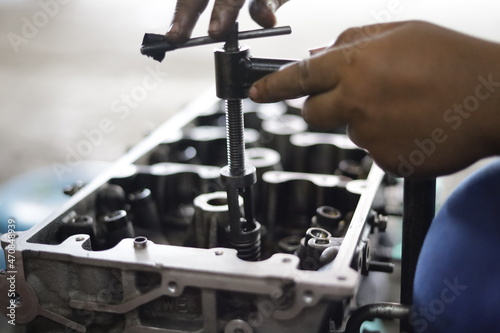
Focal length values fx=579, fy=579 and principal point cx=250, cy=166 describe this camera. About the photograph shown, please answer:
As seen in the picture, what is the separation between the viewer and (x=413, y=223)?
1008 millimetres

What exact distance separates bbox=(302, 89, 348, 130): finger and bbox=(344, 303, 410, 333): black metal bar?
0.32 meters

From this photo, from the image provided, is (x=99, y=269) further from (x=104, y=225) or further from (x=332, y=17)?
(x=332, y=17)

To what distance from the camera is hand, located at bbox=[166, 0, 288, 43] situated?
941mm

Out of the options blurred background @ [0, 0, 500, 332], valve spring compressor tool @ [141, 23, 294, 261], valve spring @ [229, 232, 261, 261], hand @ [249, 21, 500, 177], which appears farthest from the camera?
blurred background @ [0, 0, 500, 332]

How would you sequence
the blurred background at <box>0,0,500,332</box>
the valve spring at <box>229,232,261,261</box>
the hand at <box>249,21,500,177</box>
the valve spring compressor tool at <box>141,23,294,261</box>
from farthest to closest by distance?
the blurred background at <box>0,0,500,332</box> < the valve spring at <box>229,232,261,261</box> < the valve spring compressor tool at <box>141,23,294,261</box> < the hand at <box>249,21,500,177</box>

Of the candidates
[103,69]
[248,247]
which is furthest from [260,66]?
[103,69]

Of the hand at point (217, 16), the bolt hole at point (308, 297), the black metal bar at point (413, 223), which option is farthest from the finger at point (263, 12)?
the bolt hole at point (308, 297)

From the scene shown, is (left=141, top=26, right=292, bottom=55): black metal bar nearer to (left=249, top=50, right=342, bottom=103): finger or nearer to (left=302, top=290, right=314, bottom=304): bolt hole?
(left=249, top=50, right=342, bottom=103): finger

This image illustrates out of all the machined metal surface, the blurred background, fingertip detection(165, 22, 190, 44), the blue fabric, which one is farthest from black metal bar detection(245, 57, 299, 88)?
the blurred background

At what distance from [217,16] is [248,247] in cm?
41

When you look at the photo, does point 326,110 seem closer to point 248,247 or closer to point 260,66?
point 260,66

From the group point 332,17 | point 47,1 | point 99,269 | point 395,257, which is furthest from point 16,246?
point 47,1

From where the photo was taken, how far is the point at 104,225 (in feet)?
3.79

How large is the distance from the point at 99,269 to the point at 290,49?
3629 millimetres
